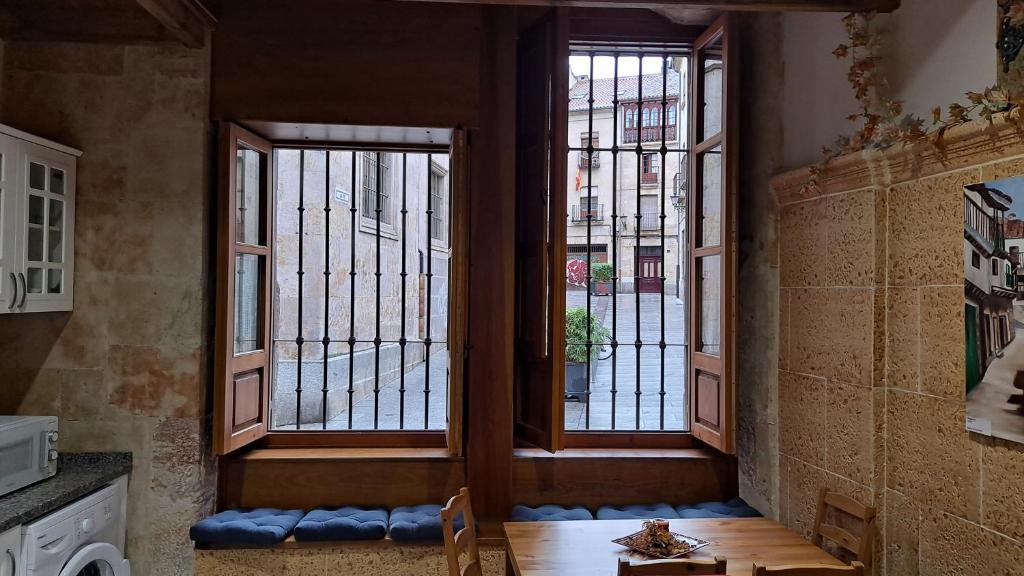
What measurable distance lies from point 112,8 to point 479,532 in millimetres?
3065

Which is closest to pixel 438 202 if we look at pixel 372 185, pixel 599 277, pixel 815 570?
pixel 372 185

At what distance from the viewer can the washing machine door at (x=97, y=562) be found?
2539 mm

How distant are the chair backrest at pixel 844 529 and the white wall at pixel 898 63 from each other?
4.77 feet

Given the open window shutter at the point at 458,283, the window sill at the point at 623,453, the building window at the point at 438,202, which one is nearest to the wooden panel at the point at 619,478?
the window sill at the point at 623,453

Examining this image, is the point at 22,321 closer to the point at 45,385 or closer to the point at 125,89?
the point at 45,385

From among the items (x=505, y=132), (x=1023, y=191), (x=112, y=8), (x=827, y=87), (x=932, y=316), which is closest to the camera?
(x=1023, y=191)

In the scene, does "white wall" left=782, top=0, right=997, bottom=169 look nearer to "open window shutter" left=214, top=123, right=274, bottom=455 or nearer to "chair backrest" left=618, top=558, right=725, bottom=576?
"chair backrest" left=618, top=558, right=725, bottom=576

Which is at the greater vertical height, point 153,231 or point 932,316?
point 153,231

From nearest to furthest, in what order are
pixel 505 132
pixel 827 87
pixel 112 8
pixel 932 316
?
1. pixel 932 316
2. pixel 827 87
3. pixel 112 8
4. pixel 505 132

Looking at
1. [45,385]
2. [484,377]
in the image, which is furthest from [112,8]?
[484,377]

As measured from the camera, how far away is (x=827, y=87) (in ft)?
9.35

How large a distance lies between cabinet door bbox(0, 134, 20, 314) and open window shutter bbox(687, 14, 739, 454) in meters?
3.03

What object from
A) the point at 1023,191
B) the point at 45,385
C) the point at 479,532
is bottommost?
the point at 479,532

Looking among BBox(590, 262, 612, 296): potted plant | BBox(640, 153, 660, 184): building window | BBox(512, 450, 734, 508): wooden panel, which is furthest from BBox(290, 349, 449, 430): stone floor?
BBox(640, 153, 660, 184): building window
